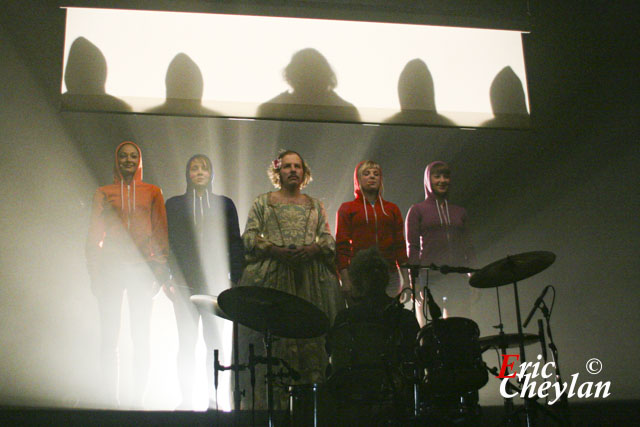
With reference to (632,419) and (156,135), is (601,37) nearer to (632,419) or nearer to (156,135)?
(632,419)

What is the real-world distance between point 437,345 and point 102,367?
8.66 feet

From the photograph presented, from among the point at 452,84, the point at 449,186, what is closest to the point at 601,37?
the point at 452,84

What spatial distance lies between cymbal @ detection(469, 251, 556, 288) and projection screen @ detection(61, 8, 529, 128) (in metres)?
2.13

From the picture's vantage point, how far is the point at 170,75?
5527 millimetres

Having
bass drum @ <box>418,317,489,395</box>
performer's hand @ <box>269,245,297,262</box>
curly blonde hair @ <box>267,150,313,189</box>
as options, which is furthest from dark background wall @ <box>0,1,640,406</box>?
bass drum @ <box>418,317,489,395</box>

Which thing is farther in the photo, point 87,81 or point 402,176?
point 402,176

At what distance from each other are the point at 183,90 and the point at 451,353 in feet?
10.7

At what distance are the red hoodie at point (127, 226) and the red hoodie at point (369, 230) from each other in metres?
1.38

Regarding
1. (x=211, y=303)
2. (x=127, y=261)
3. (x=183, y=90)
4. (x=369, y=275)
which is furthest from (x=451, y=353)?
(x=183, y=90)

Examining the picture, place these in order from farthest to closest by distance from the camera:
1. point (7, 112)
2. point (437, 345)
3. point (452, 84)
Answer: point (452, 84), point (7, 112), point (437, 345)

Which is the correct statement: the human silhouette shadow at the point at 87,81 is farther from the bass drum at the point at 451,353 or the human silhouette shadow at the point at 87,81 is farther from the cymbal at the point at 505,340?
the cymbal at the point at 505,340

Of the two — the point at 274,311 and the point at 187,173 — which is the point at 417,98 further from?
the point at 274,311

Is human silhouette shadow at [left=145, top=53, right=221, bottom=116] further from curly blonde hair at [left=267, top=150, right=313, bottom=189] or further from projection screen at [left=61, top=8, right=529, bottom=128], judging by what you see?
curly blonde hair at [left=267, top=150, right=313, bottom=189]

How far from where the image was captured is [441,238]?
17.4ft
